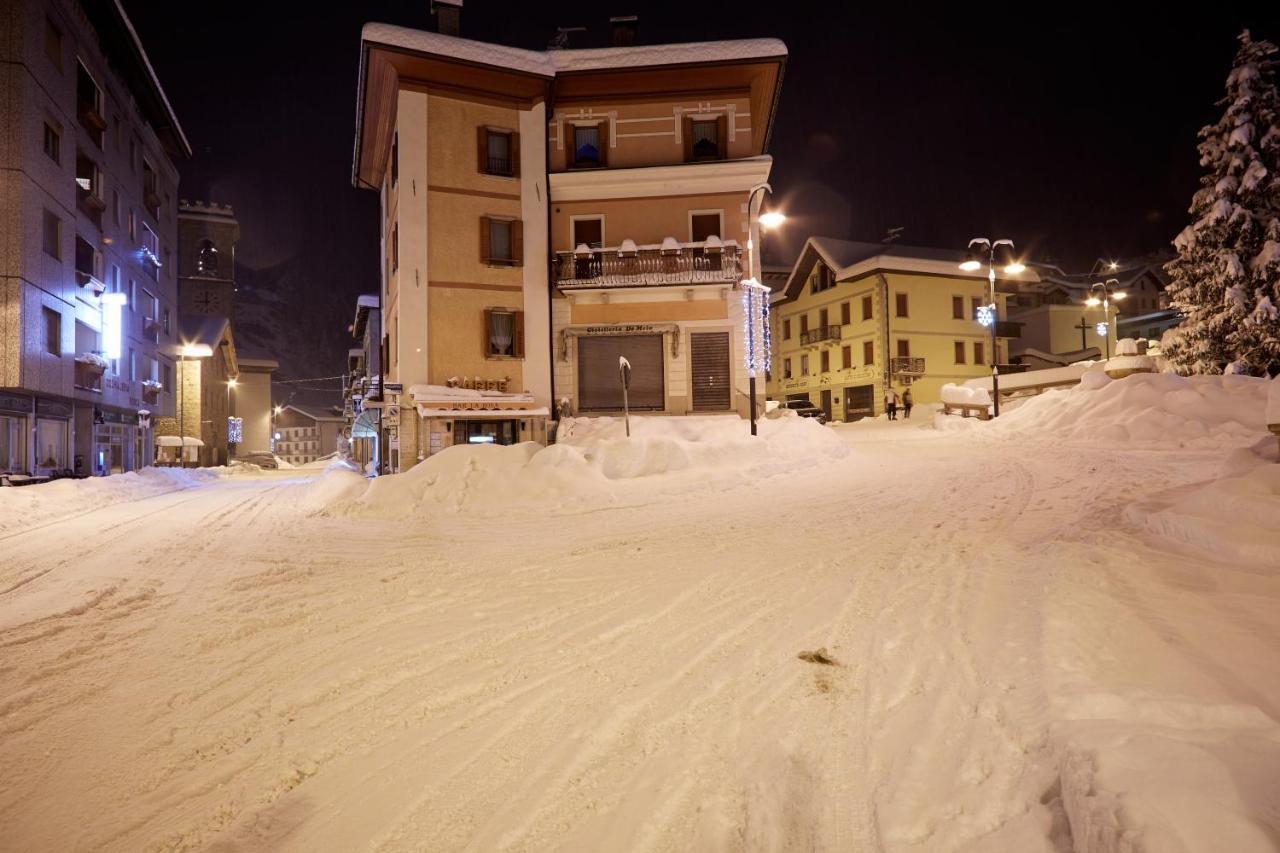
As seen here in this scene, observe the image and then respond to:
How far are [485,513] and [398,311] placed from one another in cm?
1219

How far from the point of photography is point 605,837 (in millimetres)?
2617

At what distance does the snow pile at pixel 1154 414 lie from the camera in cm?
1655

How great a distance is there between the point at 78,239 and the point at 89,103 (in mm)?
5982

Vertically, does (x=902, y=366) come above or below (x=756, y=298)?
above

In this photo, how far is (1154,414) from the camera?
17.9 meters

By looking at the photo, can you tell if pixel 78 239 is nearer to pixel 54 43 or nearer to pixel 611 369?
pixel 54 43

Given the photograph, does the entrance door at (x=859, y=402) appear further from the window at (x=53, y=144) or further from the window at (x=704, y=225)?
the window at (x=53, y=144)

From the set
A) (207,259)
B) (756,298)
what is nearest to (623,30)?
(756,298)

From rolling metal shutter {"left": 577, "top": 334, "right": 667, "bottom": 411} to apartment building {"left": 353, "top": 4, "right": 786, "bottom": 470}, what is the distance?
6cm

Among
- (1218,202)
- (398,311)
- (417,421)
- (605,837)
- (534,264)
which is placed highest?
(1218,202)

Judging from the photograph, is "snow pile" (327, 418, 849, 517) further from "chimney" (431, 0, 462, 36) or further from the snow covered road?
"chimney" (431, 0, 462, 36)

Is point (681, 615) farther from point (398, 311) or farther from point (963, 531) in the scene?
point (398, 311)

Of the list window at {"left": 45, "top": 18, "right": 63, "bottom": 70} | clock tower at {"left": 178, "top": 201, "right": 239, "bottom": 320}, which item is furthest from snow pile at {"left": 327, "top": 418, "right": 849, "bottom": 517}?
clock tower at {"left": 178, "top": 201, "right": 239, "bottom": 320}

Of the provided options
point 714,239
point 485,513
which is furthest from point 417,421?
point 714,239
